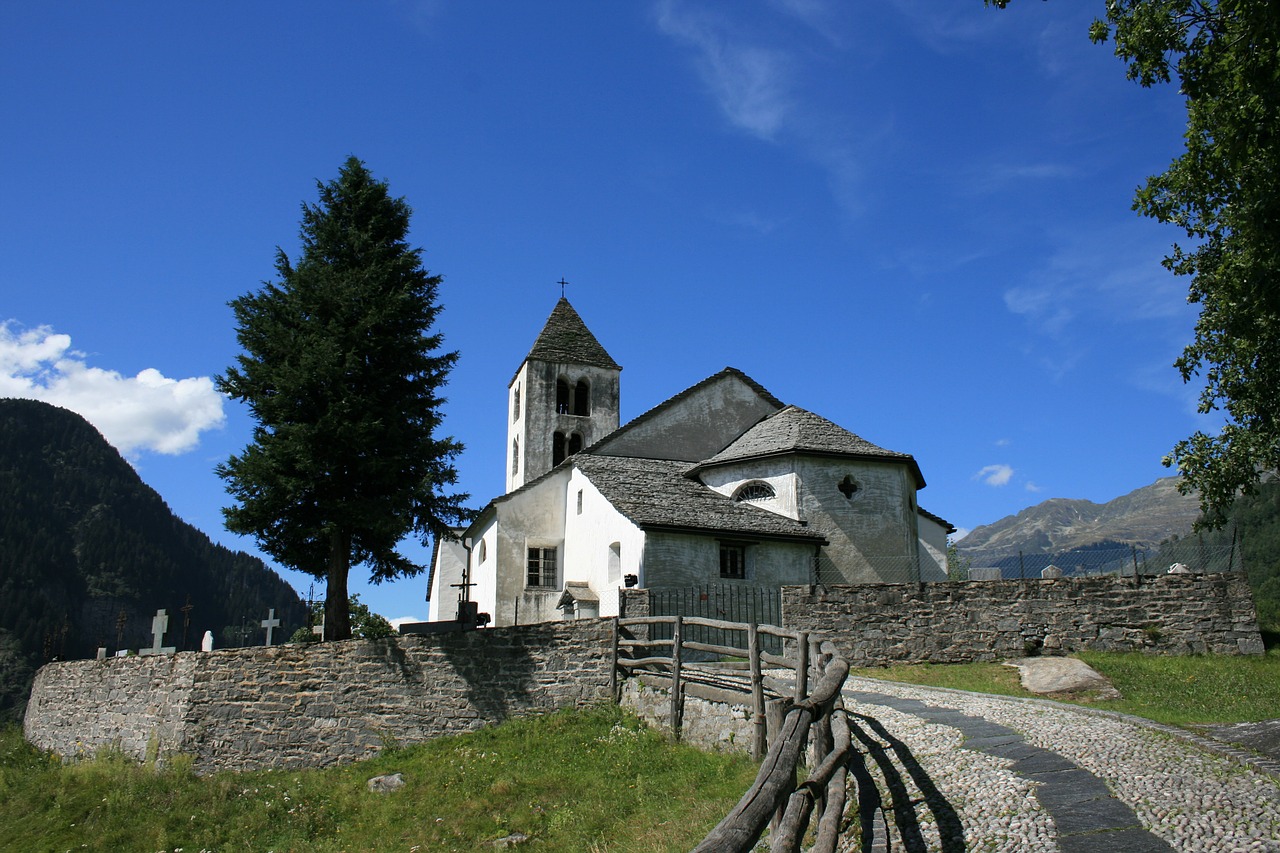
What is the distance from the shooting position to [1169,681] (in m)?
17.6

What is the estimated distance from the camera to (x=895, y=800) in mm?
8898

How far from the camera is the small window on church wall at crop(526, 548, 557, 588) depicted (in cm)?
3084

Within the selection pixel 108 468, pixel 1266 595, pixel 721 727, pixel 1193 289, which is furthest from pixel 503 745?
pixel 108 468

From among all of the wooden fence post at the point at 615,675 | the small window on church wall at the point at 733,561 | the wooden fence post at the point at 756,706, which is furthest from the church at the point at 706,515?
the wooden fence post at the point at 756,706

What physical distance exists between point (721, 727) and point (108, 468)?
180 metres

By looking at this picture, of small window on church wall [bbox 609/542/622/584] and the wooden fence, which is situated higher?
small window on church wall [bbox 609/542/622/584]

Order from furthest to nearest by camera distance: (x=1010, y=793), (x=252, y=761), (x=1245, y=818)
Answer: (x=252, y=761) < (x=1010, y=793) < (x=1245, y=818)

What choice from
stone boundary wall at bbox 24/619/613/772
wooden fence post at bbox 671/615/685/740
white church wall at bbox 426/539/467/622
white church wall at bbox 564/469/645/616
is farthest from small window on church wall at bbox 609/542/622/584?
white church wall at bbox 426/539/467/622

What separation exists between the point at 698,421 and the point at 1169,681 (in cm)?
1877

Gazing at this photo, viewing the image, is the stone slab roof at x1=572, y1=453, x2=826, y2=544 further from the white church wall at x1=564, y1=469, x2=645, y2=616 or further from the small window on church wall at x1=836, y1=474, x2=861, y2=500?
the small window on church wall at x1=836, y1=474, x2=861, y2=500

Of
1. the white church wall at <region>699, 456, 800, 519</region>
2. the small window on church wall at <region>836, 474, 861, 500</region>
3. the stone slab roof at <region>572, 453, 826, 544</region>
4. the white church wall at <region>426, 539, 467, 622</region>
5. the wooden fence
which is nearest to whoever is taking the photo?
the wooden fence

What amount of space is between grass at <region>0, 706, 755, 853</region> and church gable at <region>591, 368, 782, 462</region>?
15810mm

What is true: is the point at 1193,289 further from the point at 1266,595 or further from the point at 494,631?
the point at 1266,595

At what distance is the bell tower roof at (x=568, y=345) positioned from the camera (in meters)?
42.0
